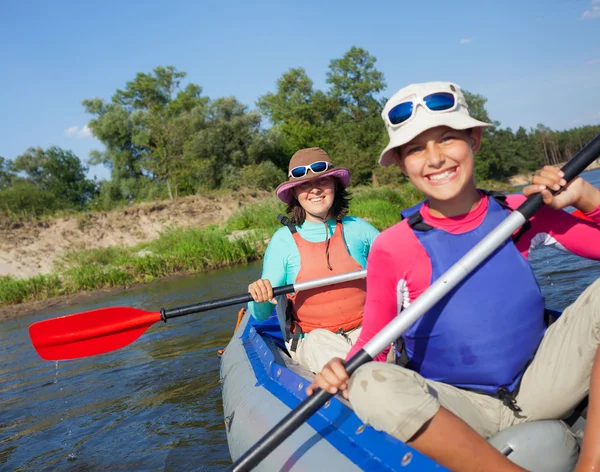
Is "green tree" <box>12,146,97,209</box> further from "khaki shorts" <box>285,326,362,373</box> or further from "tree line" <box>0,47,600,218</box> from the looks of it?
"khaki shorts" <box>285,326,362,373</box>

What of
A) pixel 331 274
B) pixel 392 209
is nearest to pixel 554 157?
pixel 392 209

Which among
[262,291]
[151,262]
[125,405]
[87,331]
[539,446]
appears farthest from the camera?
[151,262]

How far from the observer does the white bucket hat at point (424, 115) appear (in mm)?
1531

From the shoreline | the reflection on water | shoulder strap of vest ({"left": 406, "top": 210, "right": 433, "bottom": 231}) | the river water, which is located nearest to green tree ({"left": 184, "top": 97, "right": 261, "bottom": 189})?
the shoreline

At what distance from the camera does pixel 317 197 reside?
311cm

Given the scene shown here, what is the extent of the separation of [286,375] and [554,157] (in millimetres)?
85893

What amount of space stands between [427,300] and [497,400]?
370 millimetres

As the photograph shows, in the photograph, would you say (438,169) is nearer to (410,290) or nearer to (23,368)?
(410,290)

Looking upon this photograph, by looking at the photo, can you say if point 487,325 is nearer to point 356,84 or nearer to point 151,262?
point 151,262

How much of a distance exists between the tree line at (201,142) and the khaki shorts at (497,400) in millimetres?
19512

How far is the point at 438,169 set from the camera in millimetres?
1583

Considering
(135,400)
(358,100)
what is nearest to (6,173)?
(358,100)

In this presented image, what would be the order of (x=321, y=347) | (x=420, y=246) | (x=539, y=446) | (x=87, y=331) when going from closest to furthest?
(x=539, y=446), (x=420, y=246), (x=321, y=347), (x=87, y=331)

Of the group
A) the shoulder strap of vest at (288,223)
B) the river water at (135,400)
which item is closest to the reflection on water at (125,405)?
the river water at (135,400)
